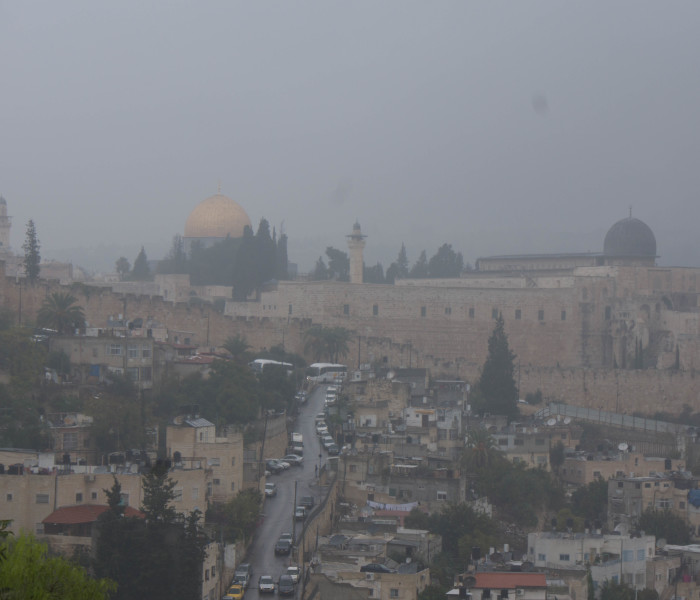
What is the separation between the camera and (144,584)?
664 inches

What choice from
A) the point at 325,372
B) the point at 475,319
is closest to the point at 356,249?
the point at 475,319

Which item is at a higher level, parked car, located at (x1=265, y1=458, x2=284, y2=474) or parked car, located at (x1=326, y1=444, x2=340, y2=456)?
parked car, located at (x1=326, y1=444, x2=340, y2=456)

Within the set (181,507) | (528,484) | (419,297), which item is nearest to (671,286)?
(419,297)

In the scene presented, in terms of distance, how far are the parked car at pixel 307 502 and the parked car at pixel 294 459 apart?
8.16 ft

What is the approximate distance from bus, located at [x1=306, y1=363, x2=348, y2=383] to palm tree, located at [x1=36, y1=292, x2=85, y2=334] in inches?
256

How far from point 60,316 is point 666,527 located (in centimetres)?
1210

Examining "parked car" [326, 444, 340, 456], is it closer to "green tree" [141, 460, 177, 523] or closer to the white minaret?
"green tree" [141, 460, 177, 523]

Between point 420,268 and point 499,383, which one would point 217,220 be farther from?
point 499,383

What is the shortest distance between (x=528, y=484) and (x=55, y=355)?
8790 millimetres

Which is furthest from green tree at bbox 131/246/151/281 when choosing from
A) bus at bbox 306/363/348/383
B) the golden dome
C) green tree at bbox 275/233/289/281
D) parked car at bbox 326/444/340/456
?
parked car at bbox 326/444/340/456

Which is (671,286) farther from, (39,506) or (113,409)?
(39,506)

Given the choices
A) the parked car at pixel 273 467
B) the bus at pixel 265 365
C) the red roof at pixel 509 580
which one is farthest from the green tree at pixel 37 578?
the bus at pixel 265 365

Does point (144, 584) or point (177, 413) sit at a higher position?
point (177, 413)

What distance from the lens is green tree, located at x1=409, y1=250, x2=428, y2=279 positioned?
165 ft
